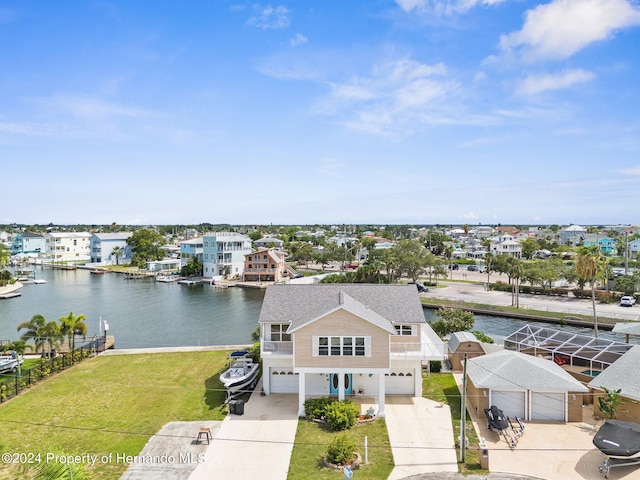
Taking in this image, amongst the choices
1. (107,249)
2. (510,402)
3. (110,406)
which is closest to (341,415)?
(510,402)

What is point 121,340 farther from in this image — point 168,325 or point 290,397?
point 290,397

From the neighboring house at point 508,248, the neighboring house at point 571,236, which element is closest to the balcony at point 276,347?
the neighboring house at point 508,248

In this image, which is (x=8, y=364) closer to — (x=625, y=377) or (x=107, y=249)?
(x=625, y=377)

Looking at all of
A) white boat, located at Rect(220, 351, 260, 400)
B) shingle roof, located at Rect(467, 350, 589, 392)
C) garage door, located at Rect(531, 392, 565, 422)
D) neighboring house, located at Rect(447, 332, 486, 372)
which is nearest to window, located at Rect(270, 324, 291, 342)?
white boat, located at Rect(220, 351, 260, 400)

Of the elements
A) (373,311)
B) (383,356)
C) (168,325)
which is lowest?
(168,325)

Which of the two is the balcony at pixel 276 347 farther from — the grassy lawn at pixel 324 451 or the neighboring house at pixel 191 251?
the neighboring house at pixel 191 251

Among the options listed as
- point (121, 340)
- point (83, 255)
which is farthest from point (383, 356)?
point (83, 255)

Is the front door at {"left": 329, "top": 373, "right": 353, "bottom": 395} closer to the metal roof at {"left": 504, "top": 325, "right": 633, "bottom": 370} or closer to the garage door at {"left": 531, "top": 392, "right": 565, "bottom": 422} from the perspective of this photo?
the garage door at {"left": 531, "top": 392, "right": 565, "bottom": 422}

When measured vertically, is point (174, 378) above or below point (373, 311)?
below
